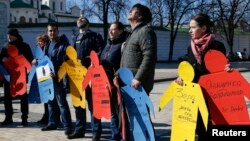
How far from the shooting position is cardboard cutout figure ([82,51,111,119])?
686 centimetres

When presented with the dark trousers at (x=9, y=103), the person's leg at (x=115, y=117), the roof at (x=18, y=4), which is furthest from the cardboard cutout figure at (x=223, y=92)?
the roof at (x=18, y=4)

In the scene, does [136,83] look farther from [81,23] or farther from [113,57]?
[81,23]

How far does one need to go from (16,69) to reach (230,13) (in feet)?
167

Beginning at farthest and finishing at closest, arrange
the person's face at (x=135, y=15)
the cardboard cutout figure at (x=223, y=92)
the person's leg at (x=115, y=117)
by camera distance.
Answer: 1. the person's leg at (x=115, y=117)
2. the person's face at (x=135, y=15)
3. the cardboard cutout figure at (x=223, y=92)

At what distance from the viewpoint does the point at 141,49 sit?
19.8ft

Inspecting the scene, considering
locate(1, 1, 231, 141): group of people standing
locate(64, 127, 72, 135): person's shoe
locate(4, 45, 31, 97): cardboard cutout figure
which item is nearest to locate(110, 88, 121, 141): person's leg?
locate(1, 1, 231, 141): group of people standing

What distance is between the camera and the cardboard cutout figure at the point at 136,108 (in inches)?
233

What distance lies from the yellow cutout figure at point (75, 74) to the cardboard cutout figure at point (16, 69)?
1.25m

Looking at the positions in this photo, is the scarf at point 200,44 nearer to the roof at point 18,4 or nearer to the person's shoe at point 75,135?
the person's shoe at point 75,135

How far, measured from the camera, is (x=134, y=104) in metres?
6.09

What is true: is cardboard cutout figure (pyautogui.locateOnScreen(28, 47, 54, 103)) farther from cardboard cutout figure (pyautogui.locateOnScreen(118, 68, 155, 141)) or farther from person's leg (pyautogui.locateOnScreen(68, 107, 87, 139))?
cardboard cutout figure (pyautogui.locateOnScreen(118, 68, 155, 141))

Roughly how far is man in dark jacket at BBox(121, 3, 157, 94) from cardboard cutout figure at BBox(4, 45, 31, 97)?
334cm

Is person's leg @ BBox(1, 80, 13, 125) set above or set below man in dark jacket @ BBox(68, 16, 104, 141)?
below

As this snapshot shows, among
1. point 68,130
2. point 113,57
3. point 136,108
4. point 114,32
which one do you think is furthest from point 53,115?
point 136,108
